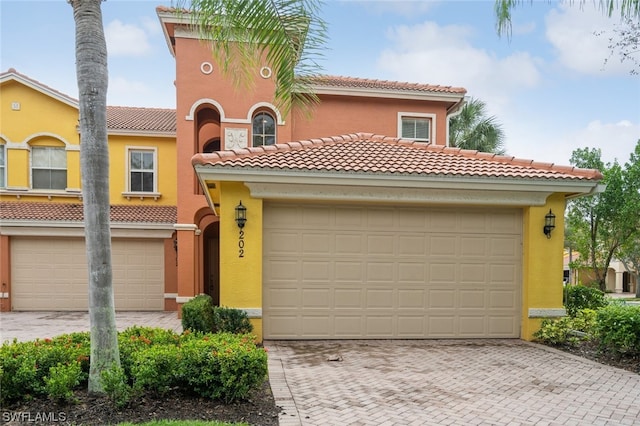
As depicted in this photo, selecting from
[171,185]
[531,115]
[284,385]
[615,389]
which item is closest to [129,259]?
[171,185]

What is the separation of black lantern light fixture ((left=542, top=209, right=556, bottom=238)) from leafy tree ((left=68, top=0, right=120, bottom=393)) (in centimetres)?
798

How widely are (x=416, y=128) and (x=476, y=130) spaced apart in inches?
169

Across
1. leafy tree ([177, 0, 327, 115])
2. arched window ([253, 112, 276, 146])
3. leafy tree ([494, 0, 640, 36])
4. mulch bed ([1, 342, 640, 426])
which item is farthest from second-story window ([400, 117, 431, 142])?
mulch bed ([1, 342, 640, 426])

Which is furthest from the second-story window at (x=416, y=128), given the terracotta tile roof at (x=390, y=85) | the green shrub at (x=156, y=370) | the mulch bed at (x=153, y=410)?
the green shrub at (x=156, y=370)

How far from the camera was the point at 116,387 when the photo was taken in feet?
12.6

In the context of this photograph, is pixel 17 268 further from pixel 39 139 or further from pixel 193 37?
pixel 193 37

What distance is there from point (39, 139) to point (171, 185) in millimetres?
5176

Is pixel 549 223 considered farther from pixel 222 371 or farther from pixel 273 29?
pixel 222 371

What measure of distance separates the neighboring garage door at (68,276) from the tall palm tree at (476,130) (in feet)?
45.0

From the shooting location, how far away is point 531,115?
492 inches

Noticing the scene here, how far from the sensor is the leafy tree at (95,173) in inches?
157

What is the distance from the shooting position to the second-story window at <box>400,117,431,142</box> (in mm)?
13992

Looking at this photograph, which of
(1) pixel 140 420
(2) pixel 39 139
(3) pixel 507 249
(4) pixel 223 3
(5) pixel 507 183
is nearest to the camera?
(1) pixel 140 420

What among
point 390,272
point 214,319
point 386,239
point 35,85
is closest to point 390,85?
point 386,239
